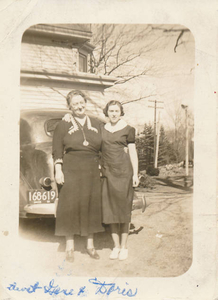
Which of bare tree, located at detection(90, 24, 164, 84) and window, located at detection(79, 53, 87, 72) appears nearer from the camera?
bare tree, located at detection(90, 24, 164, 84)

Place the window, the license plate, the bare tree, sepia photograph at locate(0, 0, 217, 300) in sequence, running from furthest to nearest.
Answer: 1. the window
2. the bare tree
3. sepia photograph at locate(0, 0, 217, 300)
4. the license plate

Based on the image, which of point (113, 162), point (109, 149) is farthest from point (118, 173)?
point (109, 149)

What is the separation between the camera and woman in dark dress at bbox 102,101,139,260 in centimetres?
268

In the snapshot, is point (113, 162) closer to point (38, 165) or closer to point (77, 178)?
point (77, 178)

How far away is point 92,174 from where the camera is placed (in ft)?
8.73

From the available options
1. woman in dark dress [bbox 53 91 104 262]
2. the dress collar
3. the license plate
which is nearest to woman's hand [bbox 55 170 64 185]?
woman in dark dress [bbox 53 91 104 262]

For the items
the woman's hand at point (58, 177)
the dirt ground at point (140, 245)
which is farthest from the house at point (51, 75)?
the dirt ground at point (140, 245)

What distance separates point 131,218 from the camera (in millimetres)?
2771

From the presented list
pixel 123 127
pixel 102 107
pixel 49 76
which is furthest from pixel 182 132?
pixel 49 76

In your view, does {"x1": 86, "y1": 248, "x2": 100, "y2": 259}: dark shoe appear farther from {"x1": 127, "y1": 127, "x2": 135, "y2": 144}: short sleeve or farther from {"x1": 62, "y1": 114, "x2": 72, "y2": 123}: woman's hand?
{"x1": 62, "y1": 114, "x2": 72, "y2": 123}: woman's hand

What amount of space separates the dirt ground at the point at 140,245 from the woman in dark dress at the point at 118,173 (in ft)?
0.30

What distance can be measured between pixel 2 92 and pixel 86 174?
1.18 m

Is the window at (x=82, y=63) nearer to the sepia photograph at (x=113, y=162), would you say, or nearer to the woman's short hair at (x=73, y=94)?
the sepia photograph at (x=113, y=162)

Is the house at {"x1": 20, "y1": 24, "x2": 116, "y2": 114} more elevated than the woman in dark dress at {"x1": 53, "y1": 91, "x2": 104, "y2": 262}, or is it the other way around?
the house at {"x1": 20, "y1": 24, "x2": 116, "y2": 114}
